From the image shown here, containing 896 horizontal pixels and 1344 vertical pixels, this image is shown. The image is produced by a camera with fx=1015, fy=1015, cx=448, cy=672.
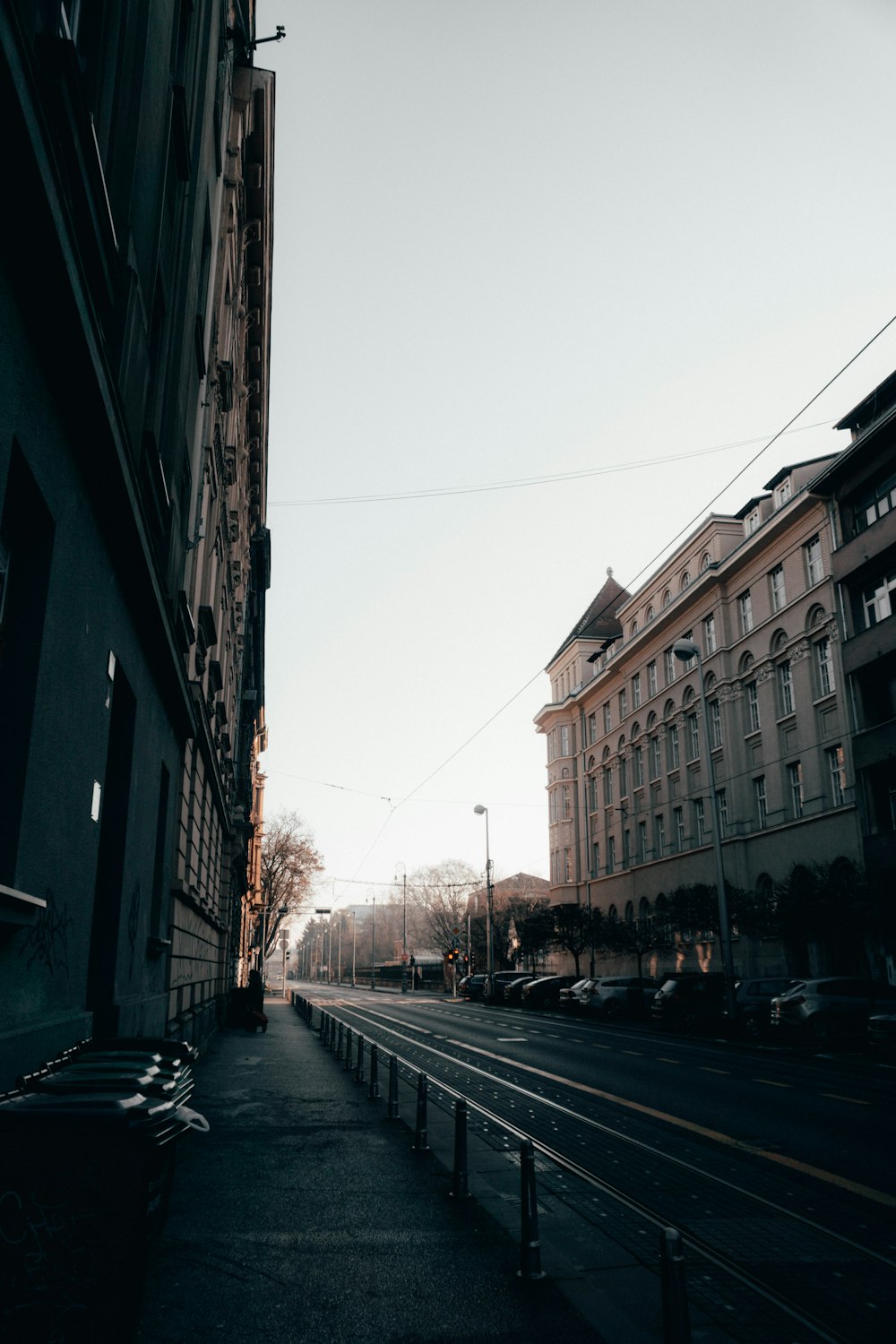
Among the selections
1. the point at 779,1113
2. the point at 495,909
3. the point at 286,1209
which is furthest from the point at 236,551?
the point at 495,909

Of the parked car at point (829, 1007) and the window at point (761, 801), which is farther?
the window at point (761, 801)

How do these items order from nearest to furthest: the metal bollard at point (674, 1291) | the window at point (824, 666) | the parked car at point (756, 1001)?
the metal bollard at point (674, 1291) < the parked car at point (756, 1001) < the window at point (824, 666)

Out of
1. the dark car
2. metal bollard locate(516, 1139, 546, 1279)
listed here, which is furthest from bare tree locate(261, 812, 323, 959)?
metal bollard locate(516, 1139, 546, 1279)

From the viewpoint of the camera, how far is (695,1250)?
6.29 meters

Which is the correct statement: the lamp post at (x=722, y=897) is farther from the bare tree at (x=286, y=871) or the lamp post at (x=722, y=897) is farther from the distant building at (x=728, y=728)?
the bare tree at (x=286, y=871)

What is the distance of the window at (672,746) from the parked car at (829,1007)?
26.5 m

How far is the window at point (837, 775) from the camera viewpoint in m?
34.3

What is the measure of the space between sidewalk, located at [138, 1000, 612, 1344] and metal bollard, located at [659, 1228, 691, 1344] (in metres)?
1.07

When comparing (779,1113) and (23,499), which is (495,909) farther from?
(23,499)

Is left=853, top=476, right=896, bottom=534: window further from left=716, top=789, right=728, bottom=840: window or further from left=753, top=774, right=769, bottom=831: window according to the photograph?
left=716, top=789, right=728, bottom=840: window

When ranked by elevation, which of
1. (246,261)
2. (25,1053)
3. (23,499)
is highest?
(246,261)

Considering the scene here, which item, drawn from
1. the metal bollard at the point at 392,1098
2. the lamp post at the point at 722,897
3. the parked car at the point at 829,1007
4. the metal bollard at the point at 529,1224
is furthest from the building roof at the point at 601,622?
the metal bollard at the point at 529,1224

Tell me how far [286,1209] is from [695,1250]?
9.23 ft

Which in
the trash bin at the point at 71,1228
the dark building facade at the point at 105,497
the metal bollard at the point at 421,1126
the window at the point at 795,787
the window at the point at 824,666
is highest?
the window at the point at 824,666
